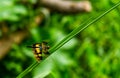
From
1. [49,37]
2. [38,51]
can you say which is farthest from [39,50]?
[49,37]

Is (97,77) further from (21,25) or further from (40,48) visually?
(40,48)

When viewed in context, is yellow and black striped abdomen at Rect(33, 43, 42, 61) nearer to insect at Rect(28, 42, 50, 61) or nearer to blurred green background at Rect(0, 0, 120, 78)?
insect at Rect(28, 42, 50, 61)

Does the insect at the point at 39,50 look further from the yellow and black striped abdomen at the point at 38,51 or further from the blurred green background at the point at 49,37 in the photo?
the blurred green background at the point at 49,37

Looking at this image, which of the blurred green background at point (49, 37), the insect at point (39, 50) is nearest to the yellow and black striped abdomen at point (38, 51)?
the insect at point (39, 50)

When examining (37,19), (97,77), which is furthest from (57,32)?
(97,77)

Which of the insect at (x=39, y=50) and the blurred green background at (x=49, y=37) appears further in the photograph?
the blurred green background at (x=49, y=37)

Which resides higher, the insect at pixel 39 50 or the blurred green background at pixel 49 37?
the insect at pixel 39 50

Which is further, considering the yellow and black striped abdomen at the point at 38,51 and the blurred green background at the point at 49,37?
the blurred green background at the point at 49,37

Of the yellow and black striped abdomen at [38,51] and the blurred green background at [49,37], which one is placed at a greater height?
the yellow and black striped abdomen at [38,51]

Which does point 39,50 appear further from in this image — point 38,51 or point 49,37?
point 49,37
